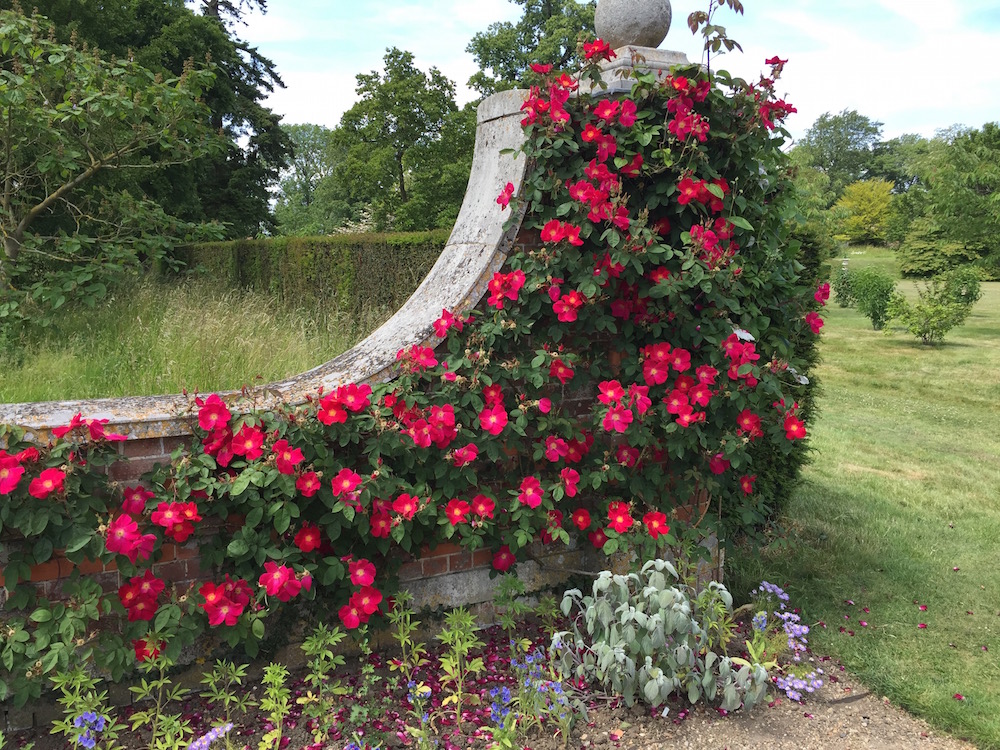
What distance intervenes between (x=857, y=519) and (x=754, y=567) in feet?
4.55

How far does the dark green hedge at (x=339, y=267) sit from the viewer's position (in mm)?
7797

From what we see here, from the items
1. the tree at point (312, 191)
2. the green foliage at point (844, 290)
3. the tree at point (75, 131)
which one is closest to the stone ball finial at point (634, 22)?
the tree at point (75, 131)

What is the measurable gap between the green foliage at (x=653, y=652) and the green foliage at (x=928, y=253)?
26689 mm

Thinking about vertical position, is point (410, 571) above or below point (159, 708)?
above

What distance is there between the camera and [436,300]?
2865 mm

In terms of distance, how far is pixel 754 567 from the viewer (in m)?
3.57

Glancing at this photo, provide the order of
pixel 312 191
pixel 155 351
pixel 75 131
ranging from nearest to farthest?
1. pixel 155 351
2. pixel 75 131
3. pixel 312 191

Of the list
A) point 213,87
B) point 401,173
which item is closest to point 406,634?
point 213,87

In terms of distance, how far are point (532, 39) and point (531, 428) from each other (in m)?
31.4

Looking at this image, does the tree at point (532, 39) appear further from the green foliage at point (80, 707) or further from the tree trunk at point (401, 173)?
the green foliage at point (80, 707)

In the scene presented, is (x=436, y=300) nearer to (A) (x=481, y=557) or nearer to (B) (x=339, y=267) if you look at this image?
(A) (x=481, y=557)

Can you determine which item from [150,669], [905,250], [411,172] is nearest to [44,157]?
[150,669]

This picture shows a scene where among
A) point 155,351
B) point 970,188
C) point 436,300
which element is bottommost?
point 155,351

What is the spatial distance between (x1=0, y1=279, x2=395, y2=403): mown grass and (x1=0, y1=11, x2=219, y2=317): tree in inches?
15.6
